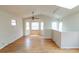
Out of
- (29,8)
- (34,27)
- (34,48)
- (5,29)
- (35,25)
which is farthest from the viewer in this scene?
(34,27)

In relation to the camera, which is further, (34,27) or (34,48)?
(34,27)

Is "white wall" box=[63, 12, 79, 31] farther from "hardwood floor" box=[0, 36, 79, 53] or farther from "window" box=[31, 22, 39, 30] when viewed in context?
"window" box=[31, 22, 39, 30]

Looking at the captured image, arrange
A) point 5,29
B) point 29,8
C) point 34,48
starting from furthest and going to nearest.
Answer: point 29,8 → point 5,29 → point 34,48

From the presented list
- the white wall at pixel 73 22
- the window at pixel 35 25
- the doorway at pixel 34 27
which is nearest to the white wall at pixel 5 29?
the white wall at pixel 73 22

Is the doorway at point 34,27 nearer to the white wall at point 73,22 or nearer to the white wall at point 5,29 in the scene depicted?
the white wall at point 73,22

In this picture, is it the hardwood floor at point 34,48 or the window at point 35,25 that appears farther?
the window at point 35,25

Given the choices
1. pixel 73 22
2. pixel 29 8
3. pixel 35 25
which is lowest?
pixel 35 25

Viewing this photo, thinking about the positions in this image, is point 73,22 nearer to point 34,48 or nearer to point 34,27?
point 34,48

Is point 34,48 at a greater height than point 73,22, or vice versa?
point 73,22

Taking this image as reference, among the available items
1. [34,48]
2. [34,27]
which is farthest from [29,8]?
[34,27]

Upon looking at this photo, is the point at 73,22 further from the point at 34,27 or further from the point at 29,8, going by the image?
the point at 34,27

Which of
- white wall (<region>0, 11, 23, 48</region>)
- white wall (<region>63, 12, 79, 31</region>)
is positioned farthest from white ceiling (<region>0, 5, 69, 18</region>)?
white wall (<region>63, 12, 79, 31</region>)
